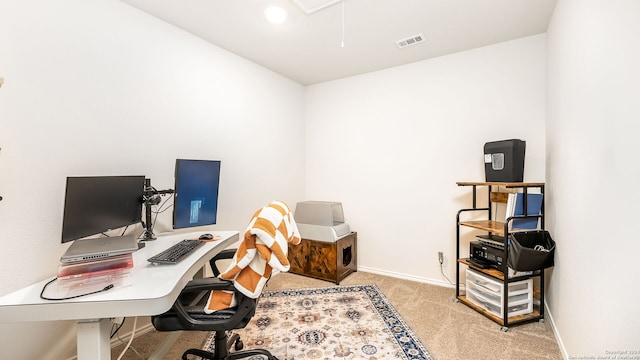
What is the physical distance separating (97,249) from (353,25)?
7.91 ft

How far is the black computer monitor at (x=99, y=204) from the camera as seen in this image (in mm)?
1456

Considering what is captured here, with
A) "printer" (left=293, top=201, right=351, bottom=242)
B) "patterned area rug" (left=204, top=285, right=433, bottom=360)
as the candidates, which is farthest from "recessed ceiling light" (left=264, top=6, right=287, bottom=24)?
"patterned area rug" (left=204, top=285, right=433, bottom=360)

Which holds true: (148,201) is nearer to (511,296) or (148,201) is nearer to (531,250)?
(531,250)

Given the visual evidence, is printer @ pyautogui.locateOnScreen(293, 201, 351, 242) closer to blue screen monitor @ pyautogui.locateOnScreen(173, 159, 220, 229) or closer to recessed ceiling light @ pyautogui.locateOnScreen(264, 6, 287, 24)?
blue screen monitor @ pyautogui.locateOnScreen(173, 159, 220, 229)

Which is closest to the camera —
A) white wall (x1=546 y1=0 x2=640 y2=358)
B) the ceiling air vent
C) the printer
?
white wall (x1=546 y1=0 x2=640 y2=358)

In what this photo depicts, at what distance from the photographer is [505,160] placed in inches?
92.4

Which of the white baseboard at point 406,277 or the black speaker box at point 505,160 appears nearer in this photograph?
the black speaker box at point 505,160

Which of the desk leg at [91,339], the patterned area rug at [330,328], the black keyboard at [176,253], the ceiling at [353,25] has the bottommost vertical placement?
the patterned area rug at [330,328]

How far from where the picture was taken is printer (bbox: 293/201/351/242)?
3.08 m

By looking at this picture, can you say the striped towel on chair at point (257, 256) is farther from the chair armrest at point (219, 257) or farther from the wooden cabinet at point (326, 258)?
the wooden cabinet at point (326, 258)

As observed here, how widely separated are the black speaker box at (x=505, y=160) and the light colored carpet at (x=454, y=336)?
1211 mm

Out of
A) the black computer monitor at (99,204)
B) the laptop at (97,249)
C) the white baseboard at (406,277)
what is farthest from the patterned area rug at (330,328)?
the black computer monitor at (99,204)

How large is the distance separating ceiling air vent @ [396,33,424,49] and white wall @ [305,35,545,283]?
1.61 ft

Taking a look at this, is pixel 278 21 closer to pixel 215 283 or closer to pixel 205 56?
pixel 205 56
